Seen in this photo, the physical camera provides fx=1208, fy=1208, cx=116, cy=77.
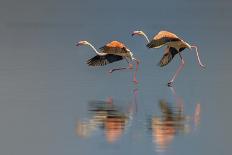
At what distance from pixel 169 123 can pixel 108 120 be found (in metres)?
1.09

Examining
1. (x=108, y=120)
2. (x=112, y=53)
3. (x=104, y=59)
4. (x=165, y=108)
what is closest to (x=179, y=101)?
(x=165, y=108)

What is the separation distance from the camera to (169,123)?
20000mm

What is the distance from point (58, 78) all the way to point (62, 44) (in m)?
10.4

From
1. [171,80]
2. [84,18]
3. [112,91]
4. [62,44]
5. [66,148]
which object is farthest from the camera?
[84,18]

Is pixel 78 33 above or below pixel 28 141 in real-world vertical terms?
above

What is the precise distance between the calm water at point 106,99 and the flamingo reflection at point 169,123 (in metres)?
0.02

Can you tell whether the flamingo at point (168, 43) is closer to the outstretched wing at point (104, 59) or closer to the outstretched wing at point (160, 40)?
the outstretched wing at point (160, 40)

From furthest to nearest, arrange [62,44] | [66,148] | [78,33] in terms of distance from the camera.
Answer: [78,33], [62,44], [66,148]

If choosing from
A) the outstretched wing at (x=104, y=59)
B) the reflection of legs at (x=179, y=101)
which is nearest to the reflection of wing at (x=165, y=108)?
the reflection of legs at (x=179, y=101)

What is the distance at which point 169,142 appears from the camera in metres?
18.1

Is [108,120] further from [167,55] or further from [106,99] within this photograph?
[167,55]

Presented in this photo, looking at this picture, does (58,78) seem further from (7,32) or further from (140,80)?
(7,32)

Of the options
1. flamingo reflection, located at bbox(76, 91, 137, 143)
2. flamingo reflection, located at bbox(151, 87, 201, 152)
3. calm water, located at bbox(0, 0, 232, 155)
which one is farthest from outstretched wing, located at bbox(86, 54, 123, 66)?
flamingo reflection, located at bbox(151, 87, 201, 152)

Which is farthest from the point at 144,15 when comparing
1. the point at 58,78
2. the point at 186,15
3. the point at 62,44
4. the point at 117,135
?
the point at 117,135
